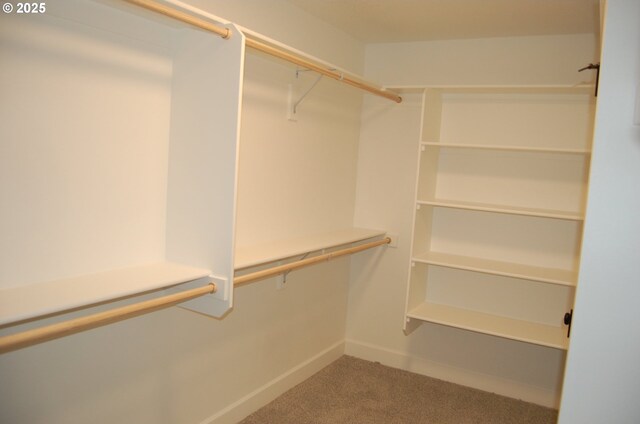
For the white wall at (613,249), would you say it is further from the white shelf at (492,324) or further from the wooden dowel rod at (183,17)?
the white shelf at (492,324)

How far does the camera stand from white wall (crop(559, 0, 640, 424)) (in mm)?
1357

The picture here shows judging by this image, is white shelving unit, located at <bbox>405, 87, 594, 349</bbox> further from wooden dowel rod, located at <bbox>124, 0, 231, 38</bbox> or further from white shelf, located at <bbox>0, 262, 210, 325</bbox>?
white shelf, located at <bbox>0, 262, 210, 325</bbox>

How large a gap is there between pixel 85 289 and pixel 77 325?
0.63ft

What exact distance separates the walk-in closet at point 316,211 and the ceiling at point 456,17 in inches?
0.9

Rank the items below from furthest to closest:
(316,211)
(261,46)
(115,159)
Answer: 1. (316,211)
2. (261,46)
3. (115,159)

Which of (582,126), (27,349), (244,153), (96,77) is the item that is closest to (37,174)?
(96,77)

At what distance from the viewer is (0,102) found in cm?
157

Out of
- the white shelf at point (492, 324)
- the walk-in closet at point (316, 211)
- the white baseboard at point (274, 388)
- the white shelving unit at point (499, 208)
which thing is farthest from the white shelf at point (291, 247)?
the white baseboard at point (274, 388)

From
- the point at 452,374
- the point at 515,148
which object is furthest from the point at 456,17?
the point at 452,374

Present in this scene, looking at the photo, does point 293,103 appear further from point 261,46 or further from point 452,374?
point 452,374

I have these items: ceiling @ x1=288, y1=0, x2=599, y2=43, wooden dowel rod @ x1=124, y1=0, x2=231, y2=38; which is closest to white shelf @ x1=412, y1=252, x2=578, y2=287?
ceiling @ x1=288, y1=0, x2=599, y2=43

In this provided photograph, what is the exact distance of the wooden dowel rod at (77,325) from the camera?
53.1 inches

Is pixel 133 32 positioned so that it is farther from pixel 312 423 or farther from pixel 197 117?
pixel 312 423

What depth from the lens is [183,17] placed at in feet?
5.62
